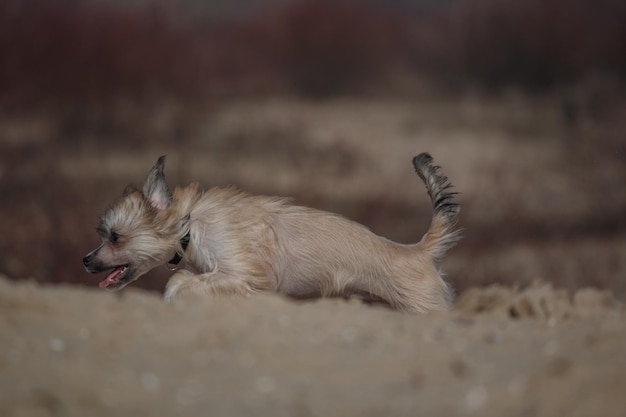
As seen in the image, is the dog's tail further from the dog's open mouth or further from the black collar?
the dog's open mouth

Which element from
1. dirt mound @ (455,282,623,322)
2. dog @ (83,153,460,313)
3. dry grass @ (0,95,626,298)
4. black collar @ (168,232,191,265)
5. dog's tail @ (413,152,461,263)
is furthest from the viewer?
dry grass @ (0,95,626,298)

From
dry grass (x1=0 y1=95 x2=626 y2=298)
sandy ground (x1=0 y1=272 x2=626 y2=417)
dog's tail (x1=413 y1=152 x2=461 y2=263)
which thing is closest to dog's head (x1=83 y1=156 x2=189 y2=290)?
sandy ground (x1=0 y1=272 x2=626 y2=417)

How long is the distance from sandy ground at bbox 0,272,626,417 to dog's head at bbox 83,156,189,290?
0.99 metres

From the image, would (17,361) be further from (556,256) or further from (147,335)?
(556,256)

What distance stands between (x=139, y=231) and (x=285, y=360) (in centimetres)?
237

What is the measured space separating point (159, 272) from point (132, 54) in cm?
470

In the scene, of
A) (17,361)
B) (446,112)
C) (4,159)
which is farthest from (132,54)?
(17,361)

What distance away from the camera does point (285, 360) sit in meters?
4.88

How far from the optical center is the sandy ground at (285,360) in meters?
4.36

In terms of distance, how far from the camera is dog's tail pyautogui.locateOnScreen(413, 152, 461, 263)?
721cm

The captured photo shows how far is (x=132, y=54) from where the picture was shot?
15.7 meters

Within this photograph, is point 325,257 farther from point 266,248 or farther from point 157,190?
point 157,190

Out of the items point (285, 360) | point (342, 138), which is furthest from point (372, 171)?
point (285, 360)

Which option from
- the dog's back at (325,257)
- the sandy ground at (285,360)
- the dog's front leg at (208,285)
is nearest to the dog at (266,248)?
the dog's back at (325,257)
